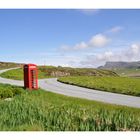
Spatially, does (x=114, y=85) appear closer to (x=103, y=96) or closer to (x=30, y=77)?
(x=103, y=96)

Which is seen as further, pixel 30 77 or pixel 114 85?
pixel 114 85

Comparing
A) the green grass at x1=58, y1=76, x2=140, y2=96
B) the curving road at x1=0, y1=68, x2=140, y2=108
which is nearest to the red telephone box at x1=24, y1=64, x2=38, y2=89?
the curving road at x1=0, y1=68, x2=140, y2=108

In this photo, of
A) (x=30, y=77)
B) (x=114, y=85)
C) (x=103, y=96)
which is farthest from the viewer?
(x=114, y=85)

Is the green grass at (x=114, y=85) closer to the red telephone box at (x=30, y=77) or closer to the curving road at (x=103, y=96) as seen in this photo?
the curving road at (x=103, y=96)

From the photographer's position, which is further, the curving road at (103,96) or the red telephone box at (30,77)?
the red telephone box at (30,77)

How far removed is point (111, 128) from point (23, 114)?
277 centimetres

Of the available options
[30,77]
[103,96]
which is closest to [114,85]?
[103,96]

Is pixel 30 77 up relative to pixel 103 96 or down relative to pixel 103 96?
up

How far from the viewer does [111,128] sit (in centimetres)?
928

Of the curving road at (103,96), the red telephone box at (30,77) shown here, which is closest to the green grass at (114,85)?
the curving road at (103,96)

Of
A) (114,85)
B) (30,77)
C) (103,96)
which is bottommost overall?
(103,96)

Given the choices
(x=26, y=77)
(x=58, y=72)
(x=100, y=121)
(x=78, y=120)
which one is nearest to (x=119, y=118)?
(x=100, y=121)
